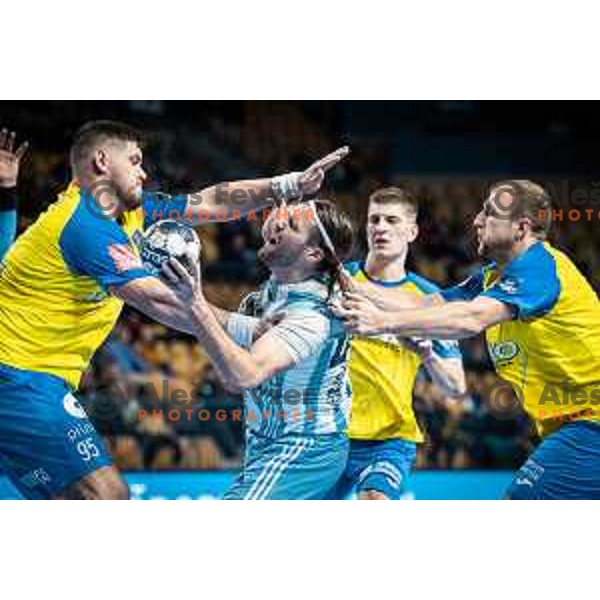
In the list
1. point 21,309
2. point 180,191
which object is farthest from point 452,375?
point 21,309

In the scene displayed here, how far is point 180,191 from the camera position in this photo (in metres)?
7.30

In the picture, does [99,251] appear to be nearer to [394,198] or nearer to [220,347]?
[220,347]

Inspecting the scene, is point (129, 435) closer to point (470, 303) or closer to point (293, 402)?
point (293, 402)

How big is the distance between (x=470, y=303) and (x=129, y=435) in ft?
10.7

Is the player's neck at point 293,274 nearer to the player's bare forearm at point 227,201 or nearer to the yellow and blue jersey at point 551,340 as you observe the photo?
the player's bare forearm at point 227,201

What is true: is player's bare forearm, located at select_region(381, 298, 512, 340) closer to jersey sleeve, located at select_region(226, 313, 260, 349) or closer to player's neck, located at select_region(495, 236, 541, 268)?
player's neck, located at select_region(495, 236, 541, 268)

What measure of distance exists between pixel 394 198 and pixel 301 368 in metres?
1.44

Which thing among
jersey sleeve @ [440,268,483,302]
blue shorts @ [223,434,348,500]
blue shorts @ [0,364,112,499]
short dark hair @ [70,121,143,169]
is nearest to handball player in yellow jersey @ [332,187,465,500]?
jersey sleeve @ [440,268,483,302]

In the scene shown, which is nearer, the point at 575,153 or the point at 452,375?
the point at 452,375

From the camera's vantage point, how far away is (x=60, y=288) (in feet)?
21.3

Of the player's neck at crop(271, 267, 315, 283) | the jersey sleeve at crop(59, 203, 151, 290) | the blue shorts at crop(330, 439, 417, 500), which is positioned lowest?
the blue shorts at crop(330, 439, 417, 500)

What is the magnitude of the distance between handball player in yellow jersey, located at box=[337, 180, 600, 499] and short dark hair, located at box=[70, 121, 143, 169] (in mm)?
1502

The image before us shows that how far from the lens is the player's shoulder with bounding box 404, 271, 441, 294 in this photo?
24.4 ft

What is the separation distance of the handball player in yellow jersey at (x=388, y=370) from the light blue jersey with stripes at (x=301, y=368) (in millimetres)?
573
